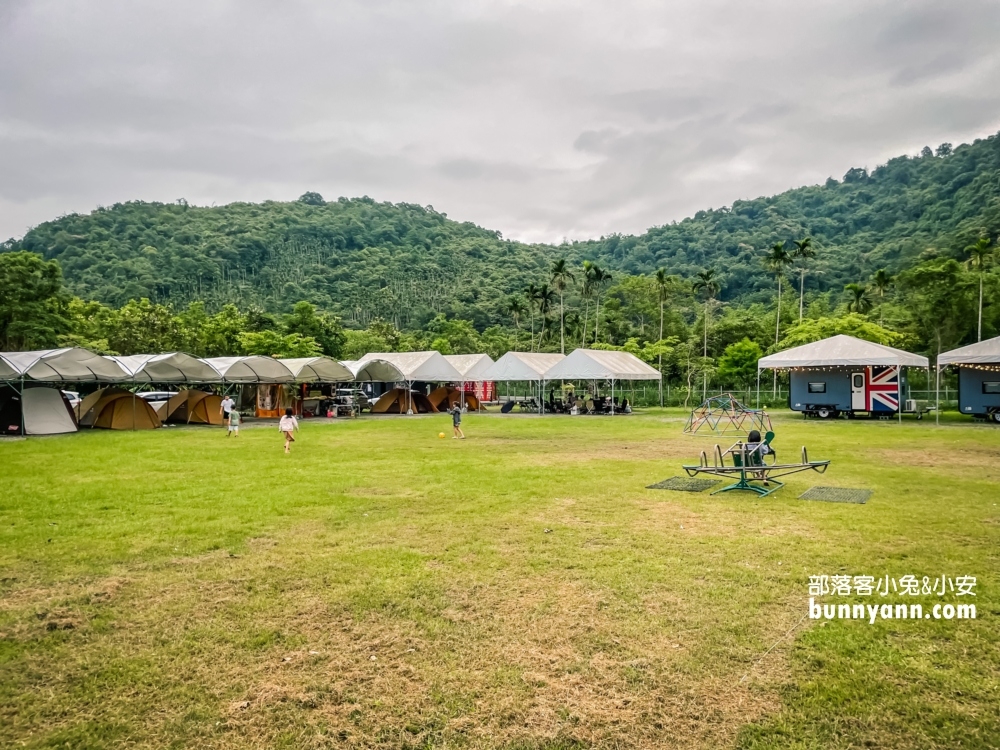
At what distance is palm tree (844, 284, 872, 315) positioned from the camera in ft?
157

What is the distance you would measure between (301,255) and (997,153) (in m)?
80.2

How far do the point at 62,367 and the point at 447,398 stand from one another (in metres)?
19.8

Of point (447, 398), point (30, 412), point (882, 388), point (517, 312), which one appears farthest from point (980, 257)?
point (30, 412)

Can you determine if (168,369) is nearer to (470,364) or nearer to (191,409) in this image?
(191,409)

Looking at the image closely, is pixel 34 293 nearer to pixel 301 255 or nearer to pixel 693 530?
pixel 693 530

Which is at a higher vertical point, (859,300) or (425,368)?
(859,300)

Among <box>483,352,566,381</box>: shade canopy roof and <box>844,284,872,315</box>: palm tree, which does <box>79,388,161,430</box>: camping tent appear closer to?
<box>483,352,566,381</box>: shade canopy roof

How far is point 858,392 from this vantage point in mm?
28359

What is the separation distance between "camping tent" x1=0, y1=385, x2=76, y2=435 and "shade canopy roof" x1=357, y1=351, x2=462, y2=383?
1375 cm

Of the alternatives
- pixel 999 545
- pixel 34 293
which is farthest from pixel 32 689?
pixel 34 293

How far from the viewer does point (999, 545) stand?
6.71m

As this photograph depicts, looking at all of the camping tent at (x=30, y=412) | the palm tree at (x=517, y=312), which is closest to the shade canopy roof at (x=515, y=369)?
the camping tent at (x=30, y=412)

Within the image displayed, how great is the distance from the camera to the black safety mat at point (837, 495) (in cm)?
934

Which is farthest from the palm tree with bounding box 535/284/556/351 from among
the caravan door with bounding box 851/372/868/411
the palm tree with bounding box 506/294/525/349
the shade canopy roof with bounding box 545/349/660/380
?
the caravan door with bounding box 851/372/868/411
